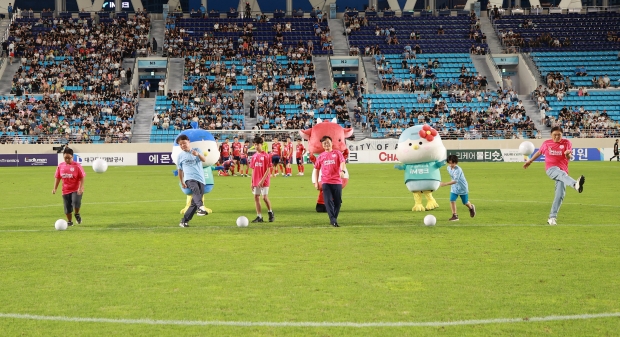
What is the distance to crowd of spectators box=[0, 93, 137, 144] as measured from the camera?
52.2m

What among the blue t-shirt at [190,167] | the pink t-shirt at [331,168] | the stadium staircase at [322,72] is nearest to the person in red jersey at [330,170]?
the pink t-shirt at [331,168]

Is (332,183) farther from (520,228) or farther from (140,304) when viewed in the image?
(140,304)

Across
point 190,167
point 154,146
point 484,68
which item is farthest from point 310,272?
point 484,68

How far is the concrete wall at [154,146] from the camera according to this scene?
5116cm

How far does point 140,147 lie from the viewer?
170 feet

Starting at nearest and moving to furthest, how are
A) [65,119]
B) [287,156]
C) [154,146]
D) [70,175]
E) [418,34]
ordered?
[70,175] → [287,156] → [154,146] → [65,119] → [418,34]

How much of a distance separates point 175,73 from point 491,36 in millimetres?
28382

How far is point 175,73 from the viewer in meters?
62.2

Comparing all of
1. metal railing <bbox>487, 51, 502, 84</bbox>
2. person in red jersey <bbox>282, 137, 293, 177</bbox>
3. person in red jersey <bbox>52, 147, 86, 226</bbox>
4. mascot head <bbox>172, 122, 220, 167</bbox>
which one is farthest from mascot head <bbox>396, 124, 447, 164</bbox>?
metal railing <bbox>487, 51, 502, 84</bbox>

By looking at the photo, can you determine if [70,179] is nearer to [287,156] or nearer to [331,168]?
[331,168]

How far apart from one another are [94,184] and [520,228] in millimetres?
20554

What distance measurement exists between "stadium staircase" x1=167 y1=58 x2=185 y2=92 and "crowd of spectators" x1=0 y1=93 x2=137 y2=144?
389 centimetres

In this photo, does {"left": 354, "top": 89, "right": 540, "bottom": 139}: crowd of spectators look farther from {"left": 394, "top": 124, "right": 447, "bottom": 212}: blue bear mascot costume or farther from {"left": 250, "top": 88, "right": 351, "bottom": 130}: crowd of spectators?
{"left": 394, "top": 124, "right": 447, "bottom": 212}: blue bear mascot costume

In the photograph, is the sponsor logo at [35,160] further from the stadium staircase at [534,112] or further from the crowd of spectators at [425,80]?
the stadium staircase at [534,112]
